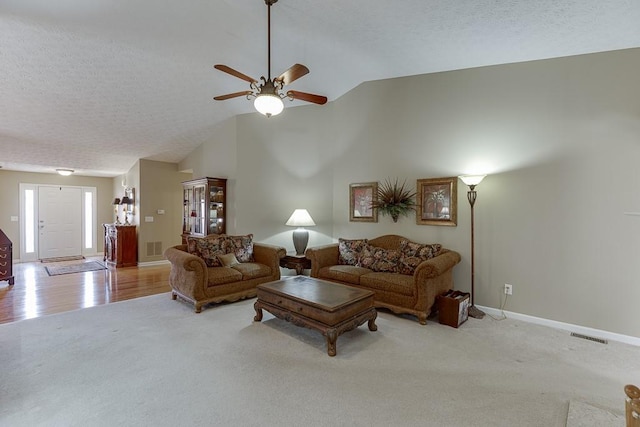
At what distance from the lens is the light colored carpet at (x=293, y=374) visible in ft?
6.01

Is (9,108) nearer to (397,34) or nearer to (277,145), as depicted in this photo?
(277,145)

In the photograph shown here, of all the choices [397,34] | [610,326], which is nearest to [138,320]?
[397,34]

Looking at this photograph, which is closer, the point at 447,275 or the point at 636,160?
the point at 636,160

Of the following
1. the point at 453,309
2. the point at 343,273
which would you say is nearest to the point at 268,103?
the point at 343,273

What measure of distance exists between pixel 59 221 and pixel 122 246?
2975mm

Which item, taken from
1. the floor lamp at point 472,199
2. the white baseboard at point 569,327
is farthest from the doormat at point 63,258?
the white baseboard at point 569,327

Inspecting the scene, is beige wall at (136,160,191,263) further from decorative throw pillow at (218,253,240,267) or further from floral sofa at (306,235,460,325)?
floral sofa at (306,235,460,325)

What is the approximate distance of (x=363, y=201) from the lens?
480cm

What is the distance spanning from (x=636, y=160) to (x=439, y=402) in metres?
3.08

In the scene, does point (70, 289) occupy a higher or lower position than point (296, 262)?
lower

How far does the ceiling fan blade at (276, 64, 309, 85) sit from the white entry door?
27.2 feet

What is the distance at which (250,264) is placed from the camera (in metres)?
4.29

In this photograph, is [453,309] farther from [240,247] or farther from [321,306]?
[240,247]

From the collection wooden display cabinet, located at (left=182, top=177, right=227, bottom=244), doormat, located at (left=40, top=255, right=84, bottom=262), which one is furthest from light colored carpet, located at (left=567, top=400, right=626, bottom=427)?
doormat, located at (left=40, top=255, right=84, bottom=262)
